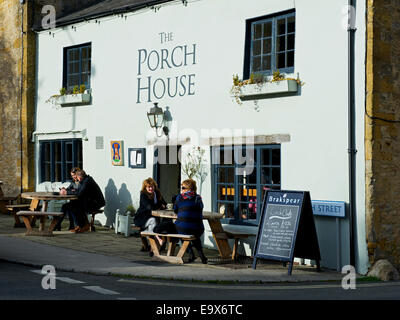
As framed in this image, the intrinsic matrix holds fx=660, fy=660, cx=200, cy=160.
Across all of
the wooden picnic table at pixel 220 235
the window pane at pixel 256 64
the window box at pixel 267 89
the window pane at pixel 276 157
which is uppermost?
the window pane at pixel 256 64

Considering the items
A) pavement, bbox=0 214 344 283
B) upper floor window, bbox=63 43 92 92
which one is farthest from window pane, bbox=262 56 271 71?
upper floor window, bbox=63 43 92 92

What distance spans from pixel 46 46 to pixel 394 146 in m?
10.1

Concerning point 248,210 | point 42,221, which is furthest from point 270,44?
point 42,221

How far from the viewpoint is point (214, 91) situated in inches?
522

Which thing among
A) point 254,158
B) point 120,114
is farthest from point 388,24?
point 120,114

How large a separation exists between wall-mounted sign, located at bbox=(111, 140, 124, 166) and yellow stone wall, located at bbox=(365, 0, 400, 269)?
20.8 ft

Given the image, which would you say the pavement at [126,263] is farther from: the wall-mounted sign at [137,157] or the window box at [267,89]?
the window box at [267,89]

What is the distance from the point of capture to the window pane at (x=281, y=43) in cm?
1227

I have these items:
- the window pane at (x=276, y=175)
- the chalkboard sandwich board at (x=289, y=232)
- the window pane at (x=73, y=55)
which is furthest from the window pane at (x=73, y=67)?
the chalkboard sandwich board at (x=289, y=232)

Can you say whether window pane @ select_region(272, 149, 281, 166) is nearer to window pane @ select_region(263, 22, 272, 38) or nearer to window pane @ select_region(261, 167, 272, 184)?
window pane @ select_region(261, 167, 272, 184)

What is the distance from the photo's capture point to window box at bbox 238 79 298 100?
11.8 m

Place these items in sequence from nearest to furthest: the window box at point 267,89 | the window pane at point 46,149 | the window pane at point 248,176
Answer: the window box at point 267,89
the window pane at point 248,176
the window pane at point 46,149

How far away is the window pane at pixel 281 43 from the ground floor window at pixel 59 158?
6.43m

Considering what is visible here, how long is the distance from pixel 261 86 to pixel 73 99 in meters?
5.96
